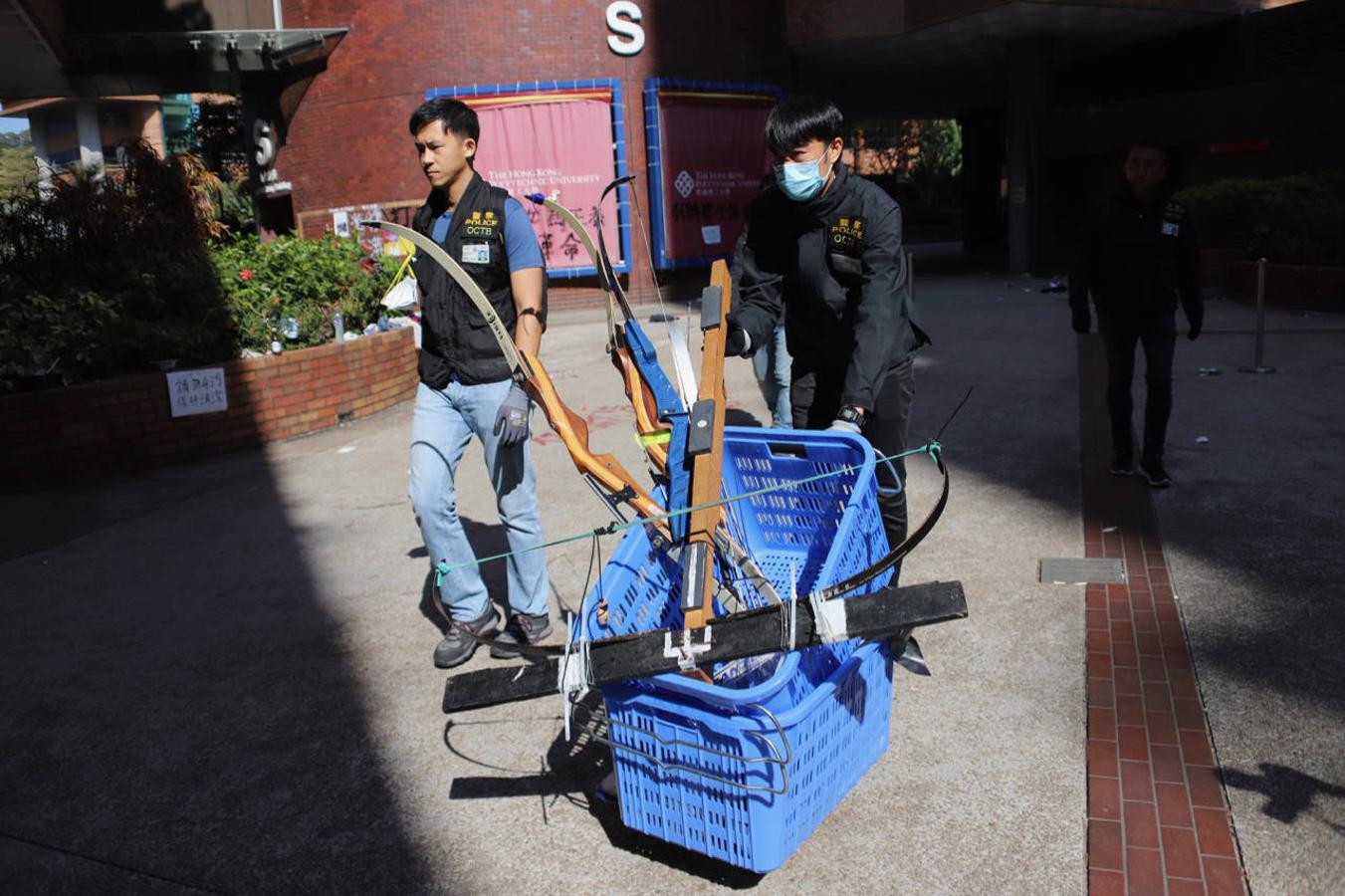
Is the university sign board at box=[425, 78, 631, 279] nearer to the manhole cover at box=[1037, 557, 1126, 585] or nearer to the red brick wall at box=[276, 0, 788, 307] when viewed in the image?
the red brick wall at box=[276, 0, 788, 307]

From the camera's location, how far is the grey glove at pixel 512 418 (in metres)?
3.82

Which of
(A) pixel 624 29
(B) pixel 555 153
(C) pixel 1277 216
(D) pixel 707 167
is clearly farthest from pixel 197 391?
(C) pixel 1277 216

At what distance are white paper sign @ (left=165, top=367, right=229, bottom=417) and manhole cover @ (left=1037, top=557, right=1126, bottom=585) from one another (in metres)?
6.50

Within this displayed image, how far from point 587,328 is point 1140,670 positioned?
13226 millimetres

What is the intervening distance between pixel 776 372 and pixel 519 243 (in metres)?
2.80

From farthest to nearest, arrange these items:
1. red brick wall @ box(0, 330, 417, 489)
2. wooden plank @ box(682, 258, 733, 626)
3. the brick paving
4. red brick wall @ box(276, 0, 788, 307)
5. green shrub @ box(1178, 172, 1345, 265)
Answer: red brick wall @ box(276, 0, 788, 307) → green shrub @ box(1178, 172, 1345, 265) → red brick wall @ box(0, 330, 417, 489) → the brick paving → wooden plank @ box(682, 258, 733, 626)

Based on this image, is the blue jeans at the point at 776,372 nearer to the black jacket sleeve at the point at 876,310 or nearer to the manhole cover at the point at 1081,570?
the manhole cover at the point at 1081,570

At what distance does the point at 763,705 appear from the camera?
244 centimetres

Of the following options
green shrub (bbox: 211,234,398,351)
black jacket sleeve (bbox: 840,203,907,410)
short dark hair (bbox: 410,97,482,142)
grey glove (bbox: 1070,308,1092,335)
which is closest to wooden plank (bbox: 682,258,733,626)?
black jacket sleeve (bbox: 840,203,907,410)

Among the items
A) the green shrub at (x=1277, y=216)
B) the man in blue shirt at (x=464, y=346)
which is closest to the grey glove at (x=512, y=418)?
the man in blue shirt at (x=464, y=346)

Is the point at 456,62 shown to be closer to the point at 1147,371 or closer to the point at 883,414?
the point at 1147,371

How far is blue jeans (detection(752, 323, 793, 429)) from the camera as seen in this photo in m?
6.44

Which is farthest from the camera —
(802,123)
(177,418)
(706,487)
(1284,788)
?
(177,418)

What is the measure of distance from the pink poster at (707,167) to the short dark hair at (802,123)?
15.7 m
